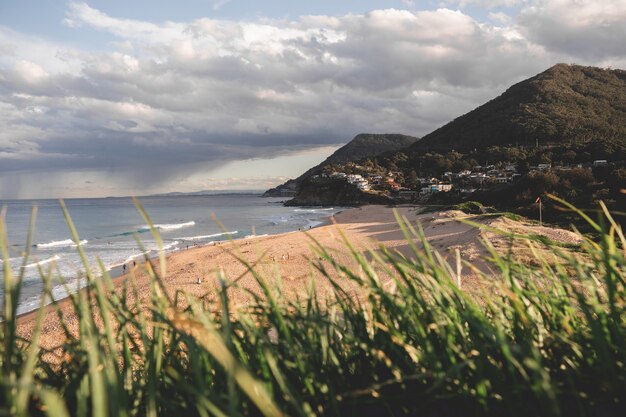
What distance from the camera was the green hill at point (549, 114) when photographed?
289 feet

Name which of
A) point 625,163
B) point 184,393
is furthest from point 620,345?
point 625,163

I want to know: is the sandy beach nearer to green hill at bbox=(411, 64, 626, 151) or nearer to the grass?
the grass

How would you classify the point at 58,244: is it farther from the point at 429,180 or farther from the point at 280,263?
the point at 429,180

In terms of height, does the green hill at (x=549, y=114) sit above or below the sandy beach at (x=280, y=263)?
above

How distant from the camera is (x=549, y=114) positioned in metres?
98.2

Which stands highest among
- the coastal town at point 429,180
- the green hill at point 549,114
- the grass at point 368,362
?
the green hill at point 549,114

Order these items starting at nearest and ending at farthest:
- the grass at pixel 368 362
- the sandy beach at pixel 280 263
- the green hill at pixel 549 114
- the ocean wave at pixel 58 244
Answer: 1. the grass at pixel 368 362
2. the sandy beach at pixel 280 263
3. the ocean wave at pixel 58 244
4. the green hill at pixel 549 114

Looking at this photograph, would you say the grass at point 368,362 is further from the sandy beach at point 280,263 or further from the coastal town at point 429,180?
the coastal town at point 429,180

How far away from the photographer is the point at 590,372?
0.98 m

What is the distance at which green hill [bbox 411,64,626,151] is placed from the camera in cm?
8800

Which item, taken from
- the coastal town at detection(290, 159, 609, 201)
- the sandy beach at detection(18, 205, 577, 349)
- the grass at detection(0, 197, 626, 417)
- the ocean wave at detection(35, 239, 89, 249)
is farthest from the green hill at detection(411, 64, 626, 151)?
the grass at detection(0, 197, 626, 417)

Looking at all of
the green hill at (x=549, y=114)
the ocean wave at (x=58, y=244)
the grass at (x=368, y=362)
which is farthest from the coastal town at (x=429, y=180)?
the grass at (x=368, y=362)

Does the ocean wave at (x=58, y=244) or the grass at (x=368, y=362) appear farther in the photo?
the ocean wave at (x=58, y=244)

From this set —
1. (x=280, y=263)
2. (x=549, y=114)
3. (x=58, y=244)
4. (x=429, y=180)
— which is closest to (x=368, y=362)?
(x=280, y=263)
